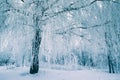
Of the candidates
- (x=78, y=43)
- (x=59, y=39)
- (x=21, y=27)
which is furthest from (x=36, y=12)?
(x=78, y=43)

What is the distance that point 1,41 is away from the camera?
234 inches

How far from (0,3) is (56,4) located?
192cm

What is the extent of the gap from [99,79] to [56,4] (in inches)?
175

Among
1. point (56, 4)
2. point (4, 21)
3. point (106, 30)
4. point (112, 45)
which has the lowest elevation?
point (112, 45)

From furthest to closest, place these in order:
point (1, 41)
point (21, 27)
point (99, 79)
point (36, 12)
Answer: point (99, 79)
point (1, 41)
point (21, 27)
point (36, 12)

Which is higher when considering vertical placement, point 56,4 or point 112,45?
point 56,4

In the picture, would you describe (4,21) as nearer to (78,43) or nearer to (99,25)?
(78,43)

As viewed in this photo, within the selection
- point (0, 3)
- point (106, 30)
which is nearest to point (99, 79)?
point (106, 30)

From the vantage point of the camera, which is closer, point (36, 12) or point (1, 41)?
point (36, 12)

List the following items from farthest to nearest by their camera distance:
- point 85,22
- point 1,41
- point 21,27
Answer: point 85,22, point 1,41, point 21,27

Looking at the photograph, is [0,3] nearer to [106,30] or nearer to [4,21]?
[4,21]

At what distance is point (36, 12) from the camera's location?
516 centimetres

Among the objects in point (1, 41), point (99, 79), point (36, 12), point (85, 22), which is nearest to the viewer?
point (36, 12)

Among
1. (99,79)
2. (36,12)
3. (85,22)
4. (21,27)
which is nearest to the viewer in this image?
(36,12)
